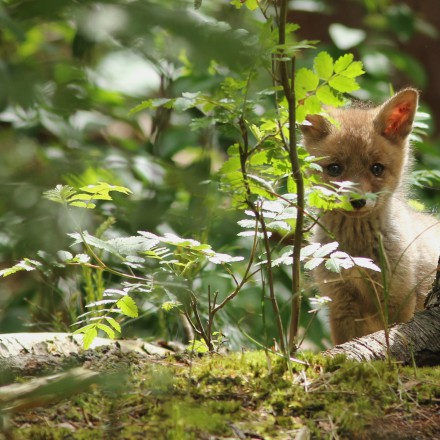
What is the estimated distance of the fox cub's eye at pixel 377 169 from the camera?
4195 millimetres

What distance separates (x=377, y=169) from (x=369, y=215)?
0.30 m

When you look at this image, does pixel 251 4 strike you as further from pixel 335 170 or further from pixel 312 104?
pixel 335 170

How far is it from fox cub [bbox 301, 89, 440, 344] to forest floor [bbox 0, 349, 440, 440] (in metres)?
1.90

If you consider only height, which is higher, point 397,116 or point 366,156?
point 397,116

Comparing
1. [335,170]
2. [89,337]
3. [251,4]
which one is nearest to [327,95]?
[251,4]

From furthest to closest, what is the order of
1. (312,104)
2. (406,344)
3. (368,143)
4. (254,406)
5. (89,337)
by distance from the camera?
(368,143) < (406,344) < (89,337) < (312,104) < (254,406)

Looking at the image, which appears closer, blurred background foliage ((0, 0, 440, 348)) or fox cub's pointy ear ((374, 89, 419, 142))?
blurred background foliage ((0, 0, 440, 348))

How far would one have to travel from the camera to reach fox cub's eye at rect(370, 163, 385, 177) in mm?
4195

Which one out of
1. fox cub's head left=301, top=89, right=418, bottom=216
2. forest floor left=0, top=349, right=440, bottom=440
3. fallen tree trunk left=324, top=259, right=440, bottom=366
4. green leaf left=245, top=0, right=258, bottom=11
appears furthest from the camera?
fox cub's head left=301, top=89, right=418, bottom=216

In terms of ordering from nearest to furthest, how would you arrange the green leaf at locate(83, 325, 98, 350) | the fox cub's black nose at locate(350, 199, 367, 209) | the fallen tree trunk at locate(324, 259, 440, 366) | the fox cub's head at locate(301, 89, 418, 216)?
the green leaf at locate(83, 325, 98, 350)
the fallen tree trunk at locate(324, 259, 440, 366)
the fox cub's black nose at locate(350, 199, 367, 209)
the fox cub's head at locate(301, 89, 418, 216)

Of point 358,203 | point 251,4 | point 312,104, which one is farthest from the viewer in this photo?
point 358,203

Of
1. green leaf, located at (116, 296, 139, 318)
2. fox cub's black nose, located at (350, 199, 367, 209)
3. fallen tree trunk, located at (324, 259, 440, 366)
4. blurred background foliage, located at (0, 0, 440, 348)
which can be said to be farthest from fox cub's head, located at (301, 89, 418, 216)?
blurred background foliage, located at (0, 0, 440, 348)

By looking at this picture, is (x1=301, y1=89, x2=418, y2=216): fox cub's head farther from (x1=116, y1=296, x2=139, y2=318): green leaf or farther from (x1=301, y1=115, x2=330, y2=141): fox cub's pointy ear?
(x1=116, y1=296, x2=139, y2=318): green leaf

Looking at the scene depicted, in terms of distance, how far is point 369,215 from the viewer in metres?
4.09
